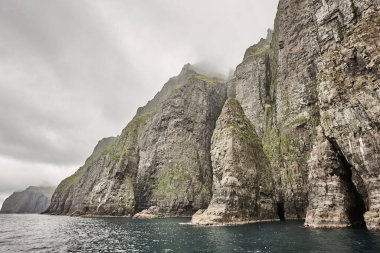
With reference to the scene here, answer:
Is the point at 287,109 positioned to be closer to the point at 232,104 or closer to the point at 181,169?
the point at 232,104

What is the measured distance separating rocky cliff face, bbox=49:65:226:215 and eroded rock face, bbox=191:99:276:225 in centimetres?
5287

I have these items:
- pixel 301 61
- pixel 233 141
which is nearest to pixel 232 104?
pixel 233 141

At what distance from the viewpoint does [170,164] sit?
507 ft

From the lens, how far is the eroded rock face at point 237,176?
7931 centimetres

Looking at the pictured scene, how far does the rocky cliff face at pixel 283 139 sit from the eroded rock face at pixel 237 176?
36cm

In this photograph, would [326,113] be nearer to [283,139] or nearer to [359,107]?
[359,107]

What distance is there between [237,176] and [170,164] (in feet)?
246

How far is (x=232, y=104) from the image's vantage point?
101 meters

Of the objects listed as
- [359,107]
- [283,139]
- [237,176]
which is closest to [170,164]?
[283,139]

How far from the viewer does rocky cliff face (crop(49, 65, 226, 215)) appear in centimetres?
14338

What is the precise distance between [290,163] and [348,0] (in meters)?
51.4

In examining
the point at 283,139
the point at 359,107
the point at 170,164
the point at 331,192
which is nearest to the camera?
the point at 359,107

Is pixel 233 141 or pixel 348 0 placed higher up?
pixel 348 0

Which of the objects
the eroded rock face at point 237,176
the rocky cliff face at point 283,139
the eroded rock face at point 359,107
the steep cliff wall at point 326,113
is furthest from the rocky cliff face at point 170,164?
the eroded rock face at point 359,107
